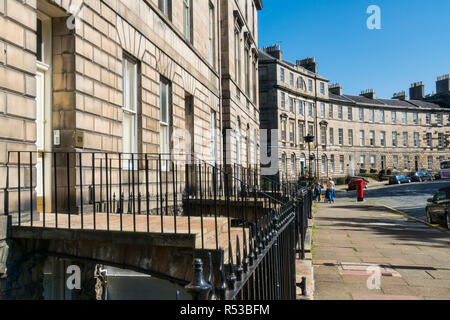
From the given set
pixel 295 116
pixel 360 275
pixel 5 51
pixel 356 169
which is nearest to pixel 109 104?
pixel 5 51

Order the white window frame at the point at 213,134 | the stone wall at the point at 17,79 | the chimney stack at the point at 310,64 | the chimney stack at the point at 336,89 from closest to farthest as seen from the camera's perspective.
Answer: the stone wall at the point at 17,79
the white window frame at the point at 213,134
the chimney stack at the point at 310,64
the chimney stack at the point at 336,89

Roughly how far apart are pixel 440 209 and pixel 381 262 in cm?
788

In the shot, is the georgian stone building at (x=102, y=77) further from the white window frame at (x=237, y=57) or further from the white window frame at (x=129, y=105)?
the white window frame at (x=237, y=57)

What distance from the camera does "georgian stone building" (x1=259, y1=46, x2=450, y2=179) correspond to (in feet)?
159

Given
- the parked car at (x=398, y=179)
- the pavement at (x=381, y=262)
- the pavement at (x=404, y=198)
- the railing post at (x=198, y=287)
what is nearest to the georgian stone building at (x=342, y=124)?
the parked car at (x=398, y=179)

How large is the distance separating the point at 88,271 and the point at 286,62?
154ft

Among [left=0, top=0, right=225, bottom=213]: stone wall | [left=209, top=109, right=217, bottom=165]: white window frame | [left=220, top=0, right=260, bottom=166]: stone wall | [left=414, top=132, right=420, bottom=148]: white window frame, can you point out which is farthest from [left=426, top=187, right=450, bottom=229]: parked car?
[left=414, top=132, right=420, bottom=148]: white window frame

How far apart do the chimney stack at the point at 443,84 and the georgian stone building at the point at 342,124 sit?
374 mm

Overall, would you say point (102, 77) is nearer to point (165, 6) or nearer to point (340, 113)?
point (165, 6)

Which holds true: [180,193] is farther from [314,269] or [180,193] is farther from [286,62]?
[286,62]

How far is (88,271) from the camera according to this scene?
24.6 ft

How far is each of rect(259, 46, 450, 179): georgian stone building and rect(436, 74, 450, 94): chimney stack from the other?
374mm

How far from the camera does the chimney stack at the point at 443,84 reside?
68.9m

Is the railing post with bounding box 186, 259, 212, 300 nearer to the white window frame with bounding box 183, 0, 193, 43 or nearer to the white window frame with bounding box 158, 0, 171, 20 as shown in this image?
the white window frame with bounding box 158, 0, 171, 20
